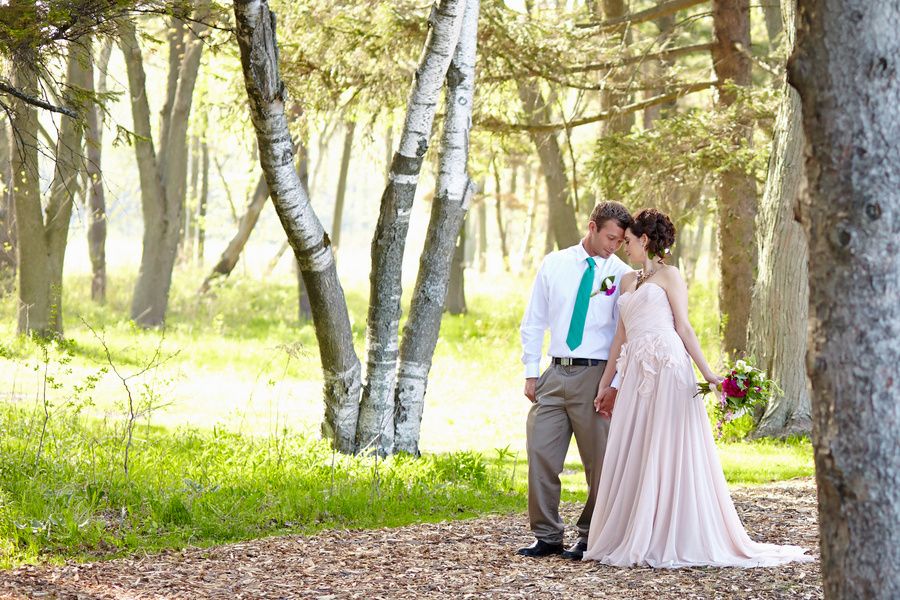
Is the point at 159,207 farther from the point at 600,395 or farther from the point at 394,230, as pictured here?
the point at 600,395

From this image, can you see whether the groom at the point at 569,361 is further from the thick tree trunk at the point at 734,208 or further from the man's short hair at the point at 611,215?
the thick tree trunk at the point at 734,208

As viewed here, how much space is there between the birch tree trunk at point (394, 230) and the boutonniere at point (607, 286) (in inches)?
106

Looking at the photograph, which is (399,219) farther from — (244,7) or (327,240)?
(244,7)

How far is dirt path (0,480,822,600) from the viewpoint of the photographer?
526cm

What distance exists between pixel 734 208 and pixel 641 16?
2.65 meters

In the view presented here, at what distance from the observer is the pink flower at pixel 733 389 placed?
605 centimetres

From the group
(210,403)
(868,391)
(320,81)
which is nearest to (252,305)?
(210,403)

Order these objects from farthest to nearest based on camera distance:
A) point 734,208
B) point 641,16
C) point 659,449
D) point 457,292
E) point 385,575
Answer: point 457,292
point 734,208
point 641,16
point 659,449
point 385,575

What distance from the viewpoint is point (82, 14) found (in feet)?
22.0

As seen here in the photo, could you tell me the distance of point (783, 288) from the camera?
11.0 metres

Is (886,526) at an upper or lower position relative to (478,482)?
upper

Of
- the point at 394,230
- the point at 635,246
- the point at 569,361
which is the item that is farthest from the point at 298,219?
the point at 635,246

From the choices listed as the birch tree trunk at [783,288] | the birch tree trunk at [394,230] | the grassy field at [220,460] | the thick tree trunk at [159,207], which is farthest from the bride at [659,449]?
the thick tree trunk at [159,207]

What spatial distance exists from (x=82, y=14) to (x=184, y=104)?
12.7m
